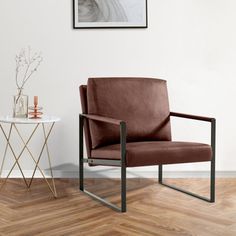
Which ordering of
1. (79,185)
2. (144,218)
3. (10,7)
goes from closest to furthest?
1. (144,218)
2. (79,185)
3. (10,7)

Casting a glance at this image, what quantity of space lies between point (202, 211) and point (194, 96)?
1.32 meters

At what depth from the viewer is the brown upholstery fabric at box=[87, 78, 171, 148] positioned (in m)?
3.41

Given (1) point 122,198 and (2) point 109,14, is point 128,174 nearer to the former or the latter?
(1) point 122,198

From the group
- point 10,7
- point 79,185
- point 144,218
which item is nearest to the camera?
point 144,218

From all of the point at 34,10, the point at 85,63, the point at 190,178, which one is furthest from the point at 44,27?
the point at 190,178

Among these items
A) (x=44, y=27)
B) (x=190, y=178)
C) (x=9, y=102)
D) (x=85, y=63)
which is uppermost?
(x=44, y=27)

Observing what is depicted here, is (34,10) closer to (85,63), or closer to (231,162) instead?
(85,63)

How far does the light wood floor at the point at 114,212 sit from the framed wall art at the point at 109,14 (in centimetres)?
139

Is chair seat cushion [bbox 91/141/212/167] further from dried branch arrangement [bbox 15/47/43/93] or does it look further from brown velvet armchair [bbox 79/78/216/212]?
dried branch arrangement [bbox 15/47/43/93]

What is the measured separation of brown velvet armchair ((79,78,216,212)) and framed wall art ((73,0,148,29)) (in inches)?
25.7

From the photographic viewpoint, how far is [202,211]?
3.07 metres

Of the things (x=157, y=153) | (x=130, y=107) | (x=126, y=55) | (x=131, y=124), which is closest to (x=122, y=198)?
(x=157, y=153)

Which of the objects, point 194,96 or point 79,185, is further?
point 194,96

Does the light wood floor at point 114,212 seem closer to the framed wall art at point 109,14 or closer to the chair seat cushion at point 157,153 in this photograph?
the chair seat cushion at point 157,153
